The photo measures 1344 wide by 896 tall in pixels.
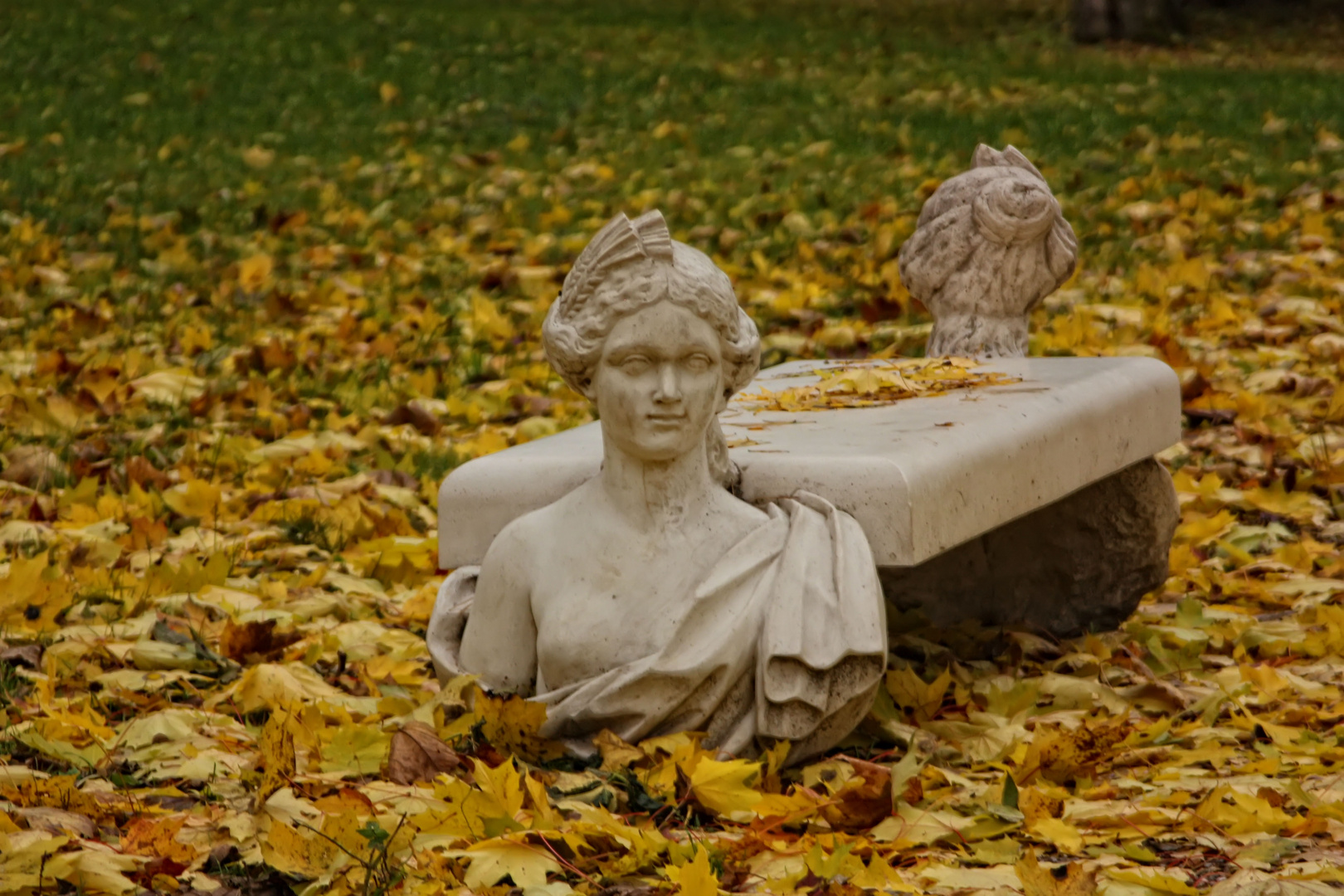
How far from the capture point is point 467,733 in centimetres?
373

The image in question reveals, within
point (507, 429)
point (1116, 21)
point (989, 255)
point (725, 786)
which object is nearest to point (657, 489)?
point (725, 786)

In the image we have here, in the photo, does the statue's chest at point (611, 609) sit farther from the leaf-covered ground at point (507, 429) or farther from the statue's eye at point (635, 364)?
the statue's eye at point (635, 364)

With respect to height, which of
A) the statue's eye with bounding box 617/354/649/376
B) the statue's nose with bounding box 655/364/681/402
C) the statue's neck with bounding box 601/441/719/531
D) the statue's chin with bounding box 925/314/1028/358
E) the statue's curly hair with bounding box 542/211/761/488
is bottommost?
the statue's chin with bounding box 925/314/1028/358

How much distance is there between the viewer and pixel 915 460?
3.84m

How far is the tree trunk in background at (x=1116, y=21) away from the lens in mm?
18344

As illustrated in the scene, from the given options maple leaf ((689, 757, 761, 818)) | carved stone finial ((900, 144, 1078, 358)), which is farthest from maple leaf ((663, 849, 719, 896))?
carved stone finial ((900, 144, 1078, 358))

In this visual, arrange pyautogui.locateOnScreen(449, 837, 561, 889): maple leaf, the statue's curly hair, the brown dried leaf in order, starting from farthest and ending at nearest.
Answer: the statue's curly hair, the brown dried leaf, pyautogui.locateOnScreen(449, 837, 561, 889): maple leaf

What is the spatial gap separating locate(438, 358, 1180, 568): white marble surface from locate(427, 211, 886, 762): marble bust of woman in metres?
0.10

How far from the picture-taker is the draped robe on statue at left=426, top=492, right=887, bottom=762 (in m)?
3.58

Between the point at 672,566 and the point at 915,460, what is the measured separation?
0.55 m

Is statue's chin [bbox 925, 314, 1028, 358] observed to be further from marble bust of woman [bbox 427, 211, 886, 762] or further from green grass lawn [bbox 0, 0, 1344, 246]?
green grass lawn [bbox 0, 0, 1344, 246]

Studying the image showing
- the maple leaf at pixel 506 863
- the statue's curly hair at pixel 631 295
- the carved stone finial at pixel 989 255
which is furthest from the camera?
the carved stone finial at pixel 989 255

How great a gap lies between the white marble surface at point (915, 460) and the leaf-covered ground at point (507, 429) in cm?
42

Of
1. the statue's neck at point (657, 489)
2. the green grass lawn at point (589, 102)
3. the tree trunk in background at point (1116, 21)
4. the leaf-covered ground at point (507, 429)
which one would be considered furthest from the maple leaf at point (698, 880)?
the tree trunk in background at point (1116, 21)
